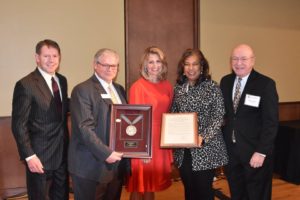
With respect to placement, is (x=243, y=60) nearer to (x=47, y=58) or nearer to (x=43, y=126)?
(x=47, y=58)

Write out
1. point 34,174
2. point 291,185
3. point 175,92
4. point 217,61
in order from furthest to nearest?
point 217,61
point 291,185
point 175,92
point 34,174

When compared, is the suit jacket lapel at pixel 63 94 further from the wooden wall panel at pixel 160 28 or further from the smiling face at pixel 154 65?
the wooden wall panel at pixel 160 28

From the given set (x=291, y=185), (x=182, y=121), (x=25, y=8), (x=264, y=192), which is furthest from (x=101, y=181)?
(x=291, y=185)

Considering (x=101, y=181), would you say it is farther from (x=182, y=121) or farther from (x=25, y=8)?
(x=25, y=8)

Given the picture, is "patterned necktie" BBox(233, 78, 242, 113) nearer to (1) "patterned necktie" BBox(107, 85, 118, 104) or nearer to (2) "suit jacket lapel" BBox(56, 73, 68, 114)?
(1) "patterned necktie" BBox(107, 85, 118, 104)

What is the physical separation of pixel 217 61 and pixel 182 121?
102 inches

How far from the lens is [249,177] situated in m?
2.49

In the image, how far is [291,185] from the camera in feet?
13.2

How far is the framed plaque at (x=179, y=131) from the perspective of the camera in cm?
213

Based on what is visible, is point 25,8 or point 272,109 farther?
point 25,8

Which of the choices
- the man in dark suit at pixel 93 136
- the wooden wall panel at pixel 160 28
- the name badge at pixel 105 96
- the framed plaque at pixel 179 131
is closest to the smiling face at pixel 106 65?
A: the man in dark suit at pixel 93 136

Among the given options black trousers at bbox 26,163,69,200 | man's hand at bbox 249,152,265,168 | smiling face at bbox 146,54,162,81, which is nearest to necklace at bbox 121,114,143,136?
smiling face at bbox 146,54,162,81

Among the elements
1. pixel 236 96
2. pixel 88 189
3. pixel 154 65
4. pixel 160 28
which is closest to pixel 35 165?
pixel 88 189

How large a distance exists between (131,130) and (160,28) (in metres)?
2.42
